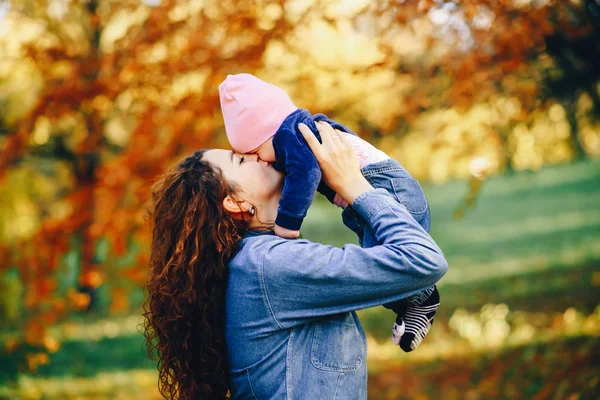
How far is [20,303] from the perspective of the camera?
9266 millimetres

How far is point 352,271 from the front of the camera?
175 cm

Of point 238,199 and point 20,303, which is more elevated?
point 238,199

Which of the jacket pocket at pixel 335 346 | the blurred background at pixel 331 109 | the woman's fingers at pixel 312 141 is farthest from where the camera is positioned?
the blurred background at pixel 331 109

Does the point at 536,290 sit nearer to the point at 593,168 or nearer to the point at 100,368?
the point at 100,368

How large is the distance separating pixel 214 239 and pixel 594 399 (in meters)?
3.71

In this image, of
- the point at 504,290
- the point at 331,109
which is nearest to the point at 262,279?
the point at 331,109

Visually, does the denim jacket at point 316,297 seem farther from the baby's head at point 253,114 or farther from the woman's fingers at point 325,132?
the baby's head at point 253,114

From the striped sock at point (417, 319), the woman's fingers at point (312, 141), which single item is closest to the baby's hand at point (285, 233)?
the woman's fingers at point (312, 141)

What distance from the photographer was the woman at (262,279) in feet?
5.85

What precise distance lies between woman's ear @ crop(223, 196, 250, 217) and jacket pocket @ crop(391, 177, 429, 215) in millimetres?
516

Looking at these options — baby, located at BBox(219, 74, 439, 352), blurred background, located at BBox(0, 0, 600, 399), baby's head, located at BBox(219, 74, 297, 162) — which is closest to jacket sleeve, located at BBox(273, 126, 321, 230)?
baby, located at BBox(219, 74, 439, 352)

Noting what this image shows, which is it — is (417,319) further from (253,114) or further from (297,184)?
(253,114)

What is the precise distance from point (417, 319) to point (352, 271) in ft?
1.43

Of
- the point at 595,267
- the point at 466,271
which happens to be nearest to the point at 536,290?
the point at 595,267
